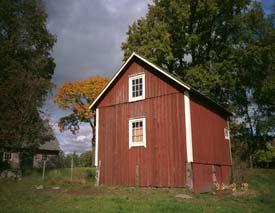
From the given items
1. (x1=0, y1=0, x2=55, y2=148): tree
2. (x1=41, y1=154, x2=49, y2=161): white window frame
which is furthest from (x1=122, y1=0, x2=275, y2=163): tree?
(x1=41, y1=154, x2=49, y2=161): white window frame

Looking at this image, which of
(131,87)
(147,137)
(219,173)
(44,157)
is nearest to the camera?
(147,137)

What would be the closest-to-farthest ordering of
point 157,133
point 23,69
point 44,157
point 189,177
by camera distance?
point 189,177 < point 157,133 < point 23,69 < point 44,157

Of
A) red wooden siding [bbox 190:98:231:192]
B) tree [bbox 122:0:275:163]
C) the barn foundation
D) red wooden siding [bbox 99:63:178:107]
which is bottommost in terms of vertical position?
the barn foundation

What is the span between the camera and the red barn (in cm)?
1781

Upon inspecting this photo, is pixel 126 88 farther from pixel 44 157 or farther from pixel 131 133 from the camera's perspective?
pixel 44 157

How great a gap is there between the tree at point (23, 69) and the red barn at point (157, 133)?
326 inches

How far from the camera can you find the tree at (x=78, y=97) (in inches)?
2069

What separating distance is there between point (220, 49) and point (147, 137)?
17627mm

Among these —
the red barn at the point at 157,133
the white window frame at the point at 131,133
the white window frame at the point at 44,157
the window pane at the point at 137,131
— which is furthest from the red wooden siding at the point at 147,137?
the white window frame at the point at 44,157

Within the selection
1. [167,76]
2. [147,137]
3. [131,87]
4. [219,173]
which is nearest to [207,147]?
[219,173]

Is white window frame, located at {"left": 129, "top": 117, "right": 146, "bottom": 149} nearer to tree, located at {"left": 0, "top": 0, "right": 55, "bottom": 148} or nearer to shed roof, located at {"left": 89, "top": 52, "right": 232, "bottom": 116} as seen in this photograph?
shed roof, located at {"left": 89, "top": 52, "right": 232, "bottom": 116}

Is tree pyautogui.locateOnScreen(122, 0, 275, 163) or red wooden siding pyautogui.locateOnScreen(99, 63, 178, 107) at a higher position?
tree pyautogui.locateOnScreen(122, 0, 275, 163)

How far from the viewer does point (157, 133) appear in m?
18.7

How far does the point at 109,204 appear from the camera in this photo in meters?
11.6
